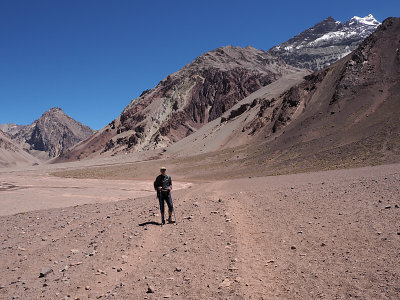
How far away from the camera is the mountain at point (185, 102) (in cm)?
11371

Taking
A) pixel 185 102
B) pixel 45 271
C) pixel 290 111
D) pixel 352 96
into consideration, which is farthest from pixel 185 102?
pixel 45 271

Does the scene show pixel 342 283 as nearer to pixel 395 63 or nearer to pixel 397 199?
pixel 397 199

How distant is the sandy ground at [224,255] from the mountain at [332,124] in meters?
20.0

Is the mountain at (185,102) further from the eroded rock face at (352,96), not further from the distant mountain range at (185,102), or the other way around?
the eroded rock face at (352,96)

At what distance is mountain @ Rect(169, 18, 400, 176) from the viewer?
31.5m

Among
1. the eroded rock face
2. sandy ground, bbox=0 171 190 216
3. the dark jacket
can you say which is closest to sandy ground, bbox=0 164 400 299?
the dark jacket

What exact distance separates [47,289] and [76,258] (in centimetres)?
166

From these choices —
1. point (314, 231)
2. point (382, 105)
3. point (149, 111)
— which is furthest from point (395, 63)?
point (149, 111)

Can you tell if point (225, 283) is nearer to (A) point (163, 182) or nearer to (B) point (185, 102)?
(A) point (163, 182)

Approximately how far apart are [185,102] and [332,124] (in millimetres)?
84858

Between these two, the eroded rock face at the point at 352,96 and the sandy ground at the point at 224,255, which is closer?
the sandy ground at the point at 224,255

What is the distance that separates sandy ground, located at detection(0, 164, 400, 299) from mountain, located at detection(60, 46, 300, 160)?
91.4 m

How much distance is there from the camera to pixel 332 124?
42.1 meters

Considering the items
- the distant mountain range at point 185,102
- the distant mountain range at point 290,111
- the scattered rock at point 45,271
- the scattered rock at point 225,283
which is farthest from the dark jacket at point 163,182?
the distant mountain range at point 185,102
